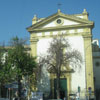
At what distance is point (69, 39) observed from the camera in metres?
43.7

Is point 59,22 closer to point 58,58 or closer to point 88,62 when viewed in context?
point 88,62

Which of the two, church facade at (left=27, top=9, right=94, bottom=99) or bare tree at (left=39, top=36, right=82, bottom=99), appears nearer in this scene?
bare tree at (left=39, top=36, right=82, bottom=99)

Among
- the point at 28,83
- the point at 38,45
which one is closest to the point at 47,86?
the point at 28,83

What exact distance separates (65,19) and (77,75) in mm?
10166

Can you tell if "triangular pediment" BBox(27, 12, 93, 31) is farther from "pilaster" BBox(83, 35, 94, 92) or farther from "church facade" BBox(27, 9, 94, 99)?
"pilaster" BBox(83, 35, 94, 92)

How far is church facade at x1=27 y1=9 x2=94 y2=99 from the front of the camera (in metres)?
42.2

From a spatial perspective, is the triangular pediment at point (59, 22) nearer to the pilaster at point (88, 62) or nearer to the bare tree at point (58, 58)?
the pilaster at point (88, 62)

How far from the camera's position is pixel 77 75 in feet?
140

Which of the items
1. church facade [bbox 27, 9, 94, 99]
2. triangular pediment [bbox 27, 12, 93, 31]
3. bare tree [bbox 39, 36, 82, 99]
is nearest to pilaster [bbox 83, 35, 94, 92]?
church facade [bbox 27, 9, 94, 99]

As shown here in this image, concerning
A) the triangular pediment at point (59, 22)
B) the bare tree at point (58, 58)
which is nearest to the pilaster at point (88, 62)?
the bare tree at point (58, 58)

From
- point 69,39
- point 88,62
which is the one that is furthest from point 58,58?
point 88,62

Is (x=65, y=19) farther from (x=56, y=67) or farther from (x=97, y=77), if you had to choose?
(x=97, y=77)

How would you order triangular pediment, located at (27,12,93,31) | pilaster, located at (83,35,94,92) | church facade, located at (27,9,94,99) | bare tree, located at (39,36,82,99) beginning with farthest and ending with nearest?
triangular pediment, located at (27,12,93,31), church facade, located at (27,9,94,99), pilaster, located at (83,35,94,92), bare tree, located at (39,36,82,99)

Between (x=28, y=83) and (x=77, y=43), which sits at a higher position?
(x=77, y=43)
